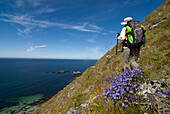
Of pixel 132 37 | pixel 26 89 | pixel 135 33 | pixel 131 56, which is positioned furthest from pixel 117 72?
pixel 26 89

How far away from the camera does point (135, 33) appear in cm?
361

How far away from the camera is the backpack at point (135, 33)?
3.58m

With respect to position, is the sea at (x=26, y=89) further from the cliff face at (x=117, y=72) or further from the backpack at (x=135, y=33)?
the backpack at (x=135, y=33)

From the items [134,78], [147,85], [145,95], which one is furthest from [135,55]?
[145,95]

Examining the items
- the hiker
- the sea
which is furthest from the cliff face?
the sea

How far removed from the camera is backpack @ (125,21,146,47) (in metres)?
3.58

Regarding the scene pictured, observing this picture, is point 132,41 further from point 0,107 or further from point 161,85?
point 0,107

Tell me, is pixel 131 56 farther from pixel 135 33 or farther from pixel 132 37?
pixel 135 33

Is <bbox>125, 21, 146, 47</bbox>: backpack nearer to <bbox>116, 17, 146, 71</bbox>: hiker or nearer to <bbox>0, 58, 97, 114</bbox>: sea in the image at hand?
<bbox>116, 17, 146, 71</bbox>: hiker

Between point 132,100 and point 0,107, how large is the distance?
102ft

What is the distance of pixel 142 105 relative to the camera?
1.90 metres

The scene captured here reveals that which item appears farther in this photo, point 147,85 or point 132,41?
point 132,41

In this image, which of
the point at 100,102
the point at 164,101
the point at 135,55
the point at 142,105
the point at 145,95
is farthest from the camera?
the point at 135,55

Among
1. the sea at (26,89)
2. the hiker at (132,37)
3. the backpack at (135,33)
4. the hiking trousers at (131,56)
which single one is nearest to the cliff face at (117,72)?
the hiking trousers at (131,56)
